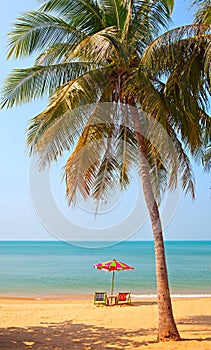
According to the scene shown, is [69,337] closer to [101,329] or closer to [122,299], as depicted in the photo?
[101,329]

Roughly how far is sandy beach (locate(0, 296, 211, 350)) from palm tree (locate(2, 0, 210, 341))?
733 millimetres

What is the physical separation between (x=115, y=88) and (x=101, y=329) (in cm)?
541

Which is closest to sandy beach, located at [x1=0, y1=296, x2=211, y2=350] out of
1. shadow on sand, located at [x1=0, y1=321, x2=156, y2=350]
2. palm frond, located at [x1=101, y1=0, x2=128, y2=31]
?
shadow on sand, located at [x1=0, y1=321, x2=156, y2=350]

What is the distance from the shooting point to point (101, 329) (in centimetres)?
1008

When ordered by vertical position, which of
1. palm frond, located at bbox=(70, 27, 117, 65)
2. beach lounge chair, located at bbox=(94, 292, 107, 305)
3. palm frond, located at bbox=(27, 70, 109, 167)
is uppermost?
palm frond, located at bbox=(70, 27, 117, 65)

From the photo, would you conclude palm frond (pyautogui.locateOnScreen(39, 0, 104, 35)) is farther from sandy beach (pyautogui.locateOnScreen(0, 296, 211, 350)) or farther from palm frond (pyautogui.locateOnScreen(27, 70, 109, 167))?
sandy beach (pyautogui.locateOnScreen(0, 296, 211, 350))

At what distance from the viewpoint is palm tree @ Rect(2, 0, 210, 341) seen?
7605 mm

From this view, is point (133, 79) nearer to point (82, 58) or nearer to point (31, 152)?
point (82, 58)

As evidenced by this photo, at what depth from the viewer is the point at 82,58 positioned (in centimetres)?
886

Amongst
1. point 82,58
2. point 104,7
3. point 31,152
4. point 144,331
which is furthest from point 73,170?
point 144,331

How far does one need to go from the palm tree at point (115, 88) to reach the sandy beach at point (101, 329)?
2.41ft

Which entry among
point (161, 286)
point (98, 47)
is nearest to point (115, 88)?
point (98, 47)

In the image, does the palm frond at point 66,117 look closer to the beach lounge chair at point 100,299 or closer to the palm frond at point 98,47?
the palm frond at point 98,47

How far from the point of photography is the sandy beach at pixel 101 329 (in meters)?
7.98
